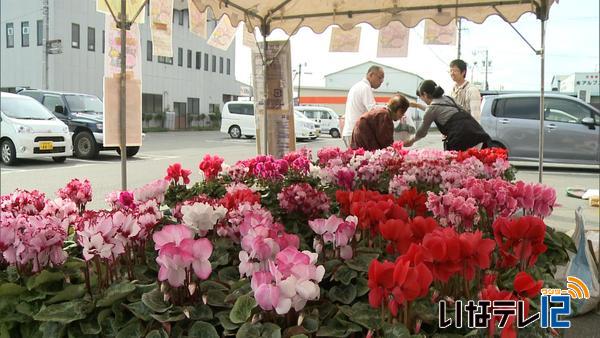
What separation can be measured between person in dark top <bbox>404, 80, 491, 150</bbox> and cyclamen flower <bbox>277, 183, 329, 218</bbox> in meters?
3.31

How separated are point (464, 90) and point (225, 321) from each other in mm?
5477

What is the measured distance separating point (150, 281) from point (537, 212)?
60.4 inches

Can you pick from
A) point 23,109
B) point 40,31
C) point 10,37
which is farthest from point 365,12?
point 10,37

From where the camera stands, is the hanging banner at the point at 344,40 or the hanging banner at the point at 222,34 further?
the hanging banner at the point at 344,40

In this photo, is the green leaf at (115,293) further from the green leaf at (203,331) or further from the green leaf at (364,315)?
the green leaf at (364,315)

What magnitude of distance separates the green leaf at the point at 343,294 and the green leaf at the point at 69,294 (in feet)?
2.19

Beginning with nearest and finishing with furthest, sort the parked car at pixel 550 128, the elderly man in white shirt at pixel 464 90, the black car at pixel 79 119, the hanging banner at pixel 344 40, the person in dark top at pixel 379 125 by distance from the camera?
the person in dark top at pixel 379 125 < the elderly man in white shirt at pixel 464 90 < the hanging banner at pixel 344 40 < the parked car at pixel 550 128 < the black car at pixel 79 119

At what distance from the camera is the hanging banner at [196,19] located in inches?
199

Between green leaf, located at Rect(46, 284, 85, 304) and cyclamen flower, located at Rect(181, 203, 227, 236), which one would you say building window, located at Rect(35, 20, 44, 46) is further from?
green leaf, located at Rect(46, 284, 85, 304)

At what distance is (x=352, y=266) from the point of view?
164 cm

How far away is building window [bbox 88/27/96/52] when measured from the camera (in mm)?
26422

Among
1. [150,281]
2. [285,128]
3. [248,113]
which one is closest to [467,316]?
[150,281]

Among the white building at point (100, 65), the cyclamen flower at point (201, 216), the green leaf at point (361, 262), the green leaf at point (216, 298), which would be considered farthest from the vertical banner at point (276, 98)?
the white building at point (100, 65)

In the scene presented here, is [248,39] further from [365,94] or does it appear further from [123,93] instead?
[123,93]
